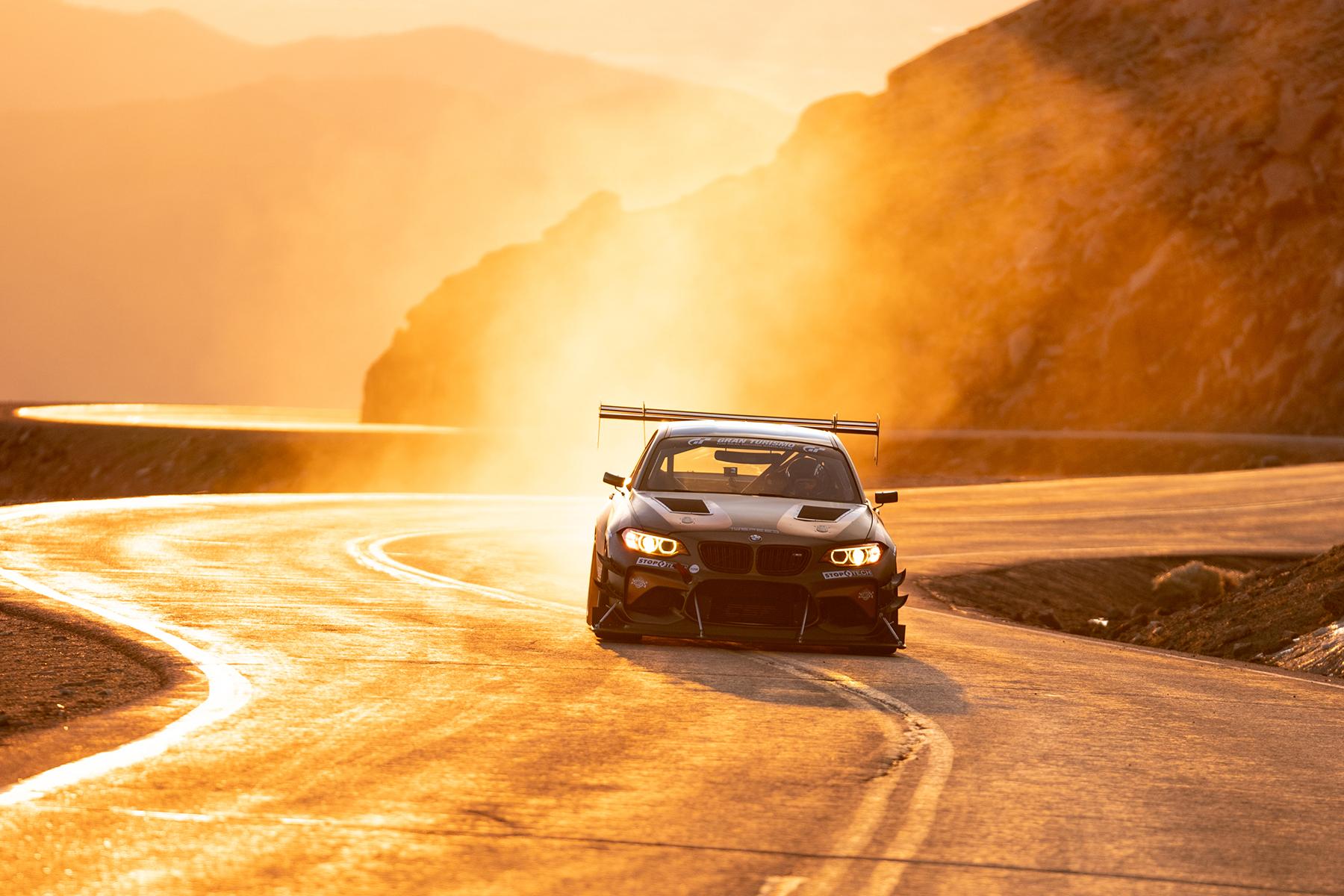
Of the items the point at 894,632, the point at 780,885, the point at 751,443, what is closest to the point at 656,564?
the point at 894,632

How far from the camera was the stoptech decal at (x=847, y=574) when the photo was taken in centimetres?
1212

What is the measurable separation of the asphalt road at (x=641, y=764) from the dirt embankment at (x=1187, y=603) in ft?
8.17

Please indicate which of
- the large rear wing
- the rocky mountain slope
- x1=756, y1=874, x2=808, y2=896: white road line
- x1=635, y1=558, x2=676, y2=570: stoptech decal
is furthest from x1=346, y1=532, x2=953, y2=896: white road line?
the rocky mountain slope

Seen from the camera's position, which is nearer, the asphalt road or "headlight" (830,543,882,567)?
the asphalt road

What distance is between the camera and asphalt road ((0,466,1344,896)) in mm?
5953

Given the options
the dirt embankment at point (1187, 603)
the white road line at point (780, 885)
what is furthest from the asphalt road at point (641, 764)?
the dirt embankment at point (1187, 603)

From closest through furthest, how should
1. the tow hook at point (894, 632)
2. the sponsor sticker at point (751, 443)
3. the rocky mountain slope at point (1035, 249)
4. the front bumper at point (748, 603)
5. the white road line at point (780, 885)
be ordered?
the white road line at point (780, 885) < the front bumper at point (748, 603) < the tow hook at point (894, 632) < the sponsor sticker at point (751, 443) < the rocky mountain slope at point (1035, 249)

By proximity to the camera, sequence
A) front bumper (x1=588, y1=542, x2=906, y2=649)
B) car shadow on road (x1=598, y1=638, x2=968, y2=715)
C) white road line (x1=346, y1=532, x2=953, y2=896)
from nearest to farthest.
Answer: white road line (x1=346, y1=532, x2=953, y2=896) → car shadow on road (x1=598, y1=638, x2=968, y2=715) → front bumper (x1=588, y1=542, x2=906, y2=649)

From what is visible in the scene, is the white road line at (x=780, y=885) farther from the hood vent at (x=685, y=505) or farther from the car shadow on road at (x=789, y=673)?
the hood vent at (x=685, y=505)

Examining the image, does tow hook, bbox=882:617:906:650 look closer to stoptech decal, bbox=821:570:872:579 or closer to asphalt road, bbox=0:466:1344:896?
asphalt road, bbox=0:466:1344:896

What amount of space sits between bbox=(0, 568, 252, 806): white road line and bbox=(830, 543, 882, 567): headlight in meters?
4.25

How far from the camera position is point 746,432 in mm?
14172

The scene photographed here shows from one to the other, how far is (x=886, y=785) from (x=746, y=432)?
6.78 metres

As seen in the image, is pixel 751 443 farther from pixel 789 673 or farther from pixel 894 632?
pixel 789 673
